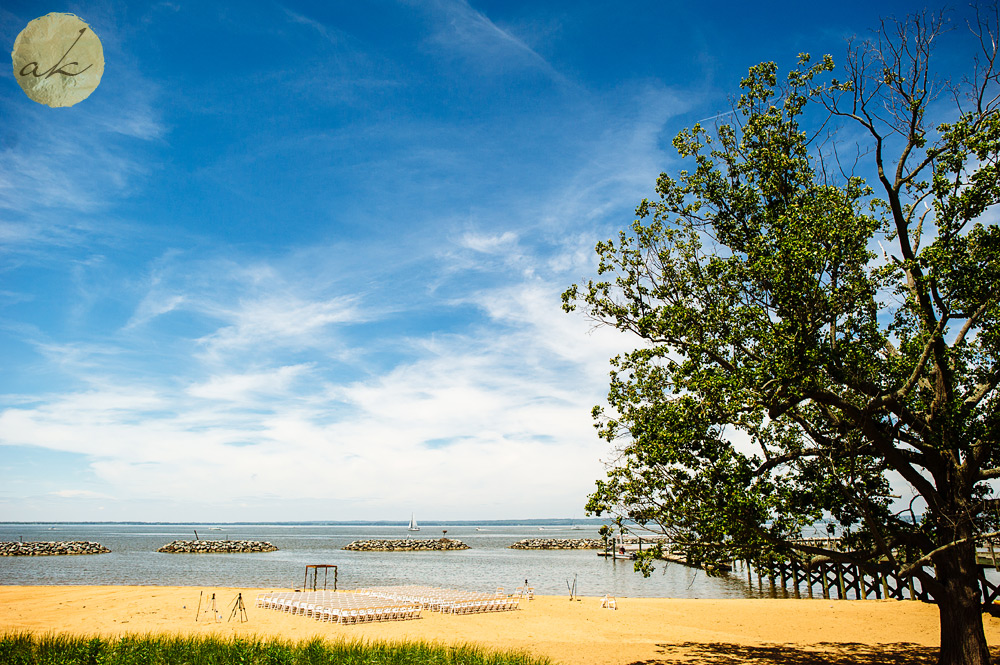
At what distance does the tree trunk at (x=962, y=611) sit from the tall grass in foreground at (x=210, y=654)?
8.13 metres

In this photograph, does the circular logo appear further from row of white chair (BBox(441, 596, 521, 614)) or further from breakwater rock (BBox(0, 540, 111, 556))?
breakwater rock (BBox(0, 540, 111, 556))

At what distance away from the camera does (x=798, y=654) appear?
16.5m

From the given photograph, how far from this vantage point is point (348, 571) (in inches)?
2333

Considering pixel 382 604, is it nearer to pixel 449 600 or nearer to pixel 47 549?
pixel 449 600

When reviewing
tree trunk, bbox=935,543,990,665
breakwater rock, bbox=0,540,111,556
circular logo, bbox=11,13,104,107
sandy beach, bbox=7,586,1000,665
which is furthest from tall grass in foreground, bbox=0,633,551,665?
breakwater rock, bbox=0,540,111,556

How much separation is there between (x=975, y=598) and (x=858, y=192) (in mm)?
8573

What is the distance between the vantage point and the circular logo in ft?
16.6

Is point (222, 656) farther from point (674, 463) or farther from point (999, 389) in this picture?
point (999, 389)

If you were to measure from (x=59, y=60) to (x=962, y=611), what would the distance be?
54.2 ft

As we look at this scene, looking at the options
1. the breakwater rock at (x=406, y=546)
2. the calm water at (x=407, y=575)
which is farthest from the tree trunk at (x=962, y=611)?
the breakwater rock at (x=406, y=546)

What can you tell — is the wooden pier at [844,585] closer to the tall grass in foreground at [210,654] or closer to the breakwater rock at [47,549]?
the tall grass in foreground at [210,654]

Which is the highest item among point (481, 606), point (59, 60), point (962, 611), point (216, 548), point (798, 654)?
point (59, 60)

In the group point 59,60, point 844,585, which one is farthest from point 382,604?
point 844,585

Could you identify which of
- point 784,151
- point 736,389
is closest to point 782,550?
point 736,389
